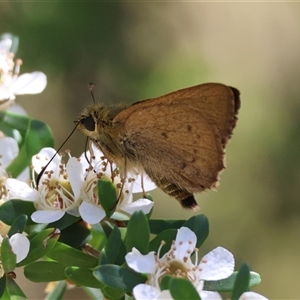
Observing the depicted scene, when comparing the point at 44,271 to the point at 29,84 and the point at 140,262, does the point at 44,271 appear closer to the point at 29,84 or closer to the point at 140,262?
the point at 140,262

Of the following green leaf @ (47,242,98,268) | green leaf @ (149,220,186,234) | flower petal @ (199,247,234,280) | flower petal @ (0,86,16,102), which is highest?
flower petal @ (0,86,16,102)

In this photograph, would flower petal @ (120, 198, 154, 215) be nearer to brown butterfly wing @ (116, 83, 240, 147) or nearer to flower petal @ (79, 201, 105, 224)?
flower petal @ (79, 201, 105, 224)

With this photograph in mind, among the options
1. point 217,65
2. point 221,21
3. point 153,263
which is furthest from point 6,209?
point 221,21

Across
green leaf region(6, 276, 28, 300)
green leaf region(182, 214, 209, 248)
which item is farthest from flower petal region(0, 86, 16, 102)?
green leaf region(182, 214, 209, 248)

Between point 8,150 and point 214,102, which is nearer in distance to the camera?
point 214,102

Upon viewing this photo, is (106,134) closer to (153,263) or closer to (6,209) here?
(6,209)

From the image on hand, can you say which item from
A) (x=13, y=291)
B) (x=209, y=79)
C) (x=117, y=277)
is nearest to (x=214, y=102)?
(x=117, y=277)
